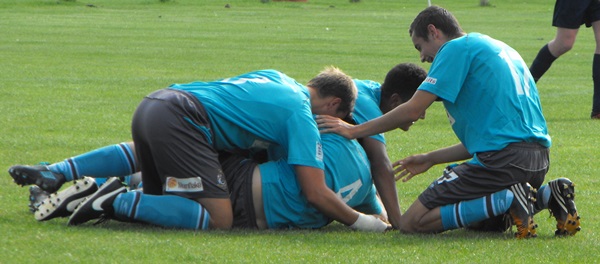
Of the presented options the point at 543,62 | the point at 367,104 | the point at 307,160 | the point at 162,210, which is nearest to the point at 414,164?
the point at 367,104

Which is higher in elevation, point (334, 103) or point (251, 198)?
point (334, 103)

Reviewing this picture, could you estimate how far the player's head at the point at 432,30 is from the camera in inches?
261

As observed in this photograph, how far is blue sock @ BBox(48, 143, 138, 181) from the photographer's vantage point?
6477mm

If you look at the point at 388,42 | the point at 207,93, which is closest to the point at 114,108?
the point at 207,93

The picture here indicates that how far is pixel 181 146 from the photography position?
6102mm

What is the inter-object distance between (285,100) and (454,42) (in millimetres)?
1005

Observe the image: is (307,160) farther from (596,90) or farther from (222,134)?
(596,90)

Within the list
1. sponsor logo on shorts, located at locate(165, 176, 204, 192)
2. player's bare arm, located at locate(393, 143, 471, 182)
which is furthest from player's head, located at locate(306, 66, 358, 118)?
sponsor logo on shorts, located at locate(165, 176, 204, 192)

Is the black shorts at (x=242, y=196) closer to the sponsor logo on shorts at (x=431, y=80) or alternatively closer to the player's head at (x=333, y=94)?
the player's head at (x=333, y=94)

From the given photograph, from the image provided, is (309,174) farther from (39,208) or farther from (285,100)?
(39,208)

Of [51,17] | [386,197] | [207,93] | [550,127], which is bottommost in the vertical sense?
[51,17]

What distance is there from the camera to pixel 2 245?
211 inches

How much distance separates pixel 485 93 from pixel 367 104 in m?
0.83

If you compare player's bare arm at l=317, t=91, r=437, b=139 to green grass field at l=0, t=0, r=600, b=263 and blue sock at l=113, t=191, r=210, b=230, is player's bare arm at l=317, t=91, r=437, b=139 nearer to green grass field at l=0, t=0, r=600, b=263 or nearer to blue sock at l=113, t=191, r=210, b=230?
green grass field at l=0, t=0, r=600, b=263
